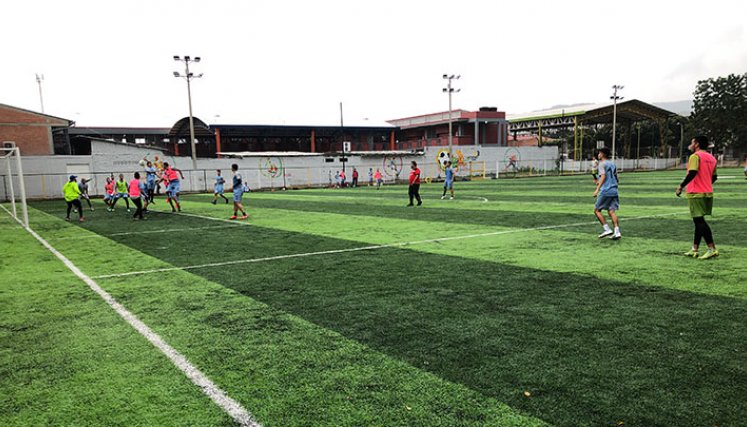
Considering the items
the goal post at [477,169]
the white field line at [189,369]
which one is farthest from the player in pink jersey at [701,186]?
the goal post at [477,169]

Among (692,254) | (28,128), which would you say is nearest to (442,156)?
(28,128)

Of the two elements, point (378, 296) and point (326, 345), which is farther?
point (378, 296)

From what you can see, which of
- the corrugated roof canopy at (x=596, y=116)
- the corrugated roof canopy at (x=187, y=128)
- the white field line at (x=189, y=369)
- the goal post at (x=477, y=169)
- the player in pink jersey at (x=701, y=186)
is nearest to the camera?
the white field line at (x=189, y=369)

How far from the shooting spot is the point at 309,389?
3.79 m

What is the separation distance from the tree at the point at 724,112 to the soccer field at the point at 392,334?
76287 mm

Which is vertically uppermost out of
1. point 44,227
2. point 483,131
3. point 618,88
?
point 618,88

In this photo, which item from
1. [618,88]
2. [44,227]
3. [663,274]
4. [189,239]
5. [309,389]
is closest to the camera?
[309,389]

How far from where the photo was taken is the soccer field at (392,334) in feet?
11.5

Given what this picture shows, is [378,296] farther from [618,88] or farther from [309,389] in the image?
[618,88]

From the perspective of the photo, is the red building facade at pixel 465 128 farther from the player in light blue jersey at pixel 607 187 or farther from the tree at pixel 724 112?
the player in light blue jersey at pixel 607 187

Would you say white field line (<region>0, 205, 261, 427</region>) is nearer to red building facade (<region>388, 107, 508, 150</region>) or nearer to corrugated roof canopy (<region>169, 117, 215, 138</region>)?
corrugated roof canopy (<region>169, 117, 215, 138</region>)

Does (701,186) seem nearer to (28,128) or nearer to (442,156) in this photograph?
(442,156)

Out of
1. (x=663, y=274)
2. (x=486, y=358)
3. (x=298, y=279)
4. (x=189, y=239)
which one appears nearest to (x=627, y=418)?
(x=486, y=358)

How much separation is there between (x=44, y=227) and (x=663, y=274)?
57.5 feet
